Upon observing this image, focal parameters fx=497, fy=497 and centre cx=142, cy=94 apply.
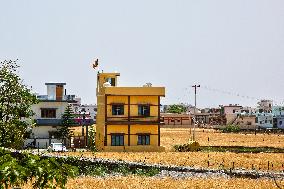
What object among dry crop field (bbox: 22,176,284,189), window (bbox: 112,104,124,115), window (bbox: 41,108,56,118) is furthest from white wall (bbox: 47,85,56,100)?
dry crop field (bbox: 22,176,284,189)

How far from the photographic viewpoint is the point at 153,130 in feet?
180

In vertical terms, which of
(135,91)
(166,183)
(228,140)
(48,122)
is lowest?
(166,183)

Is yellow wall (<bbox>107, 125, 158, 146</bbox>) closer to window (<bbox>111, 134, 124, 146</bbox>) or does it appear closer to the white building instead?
window (<bbox>111, 134, 124, 146</bbox>)

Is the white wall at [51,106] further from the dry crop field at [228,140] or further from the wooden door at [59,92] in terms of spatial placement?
the dry crop field at [228,140]

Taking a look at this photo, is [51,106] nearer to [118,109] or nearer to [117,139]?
[118,109]

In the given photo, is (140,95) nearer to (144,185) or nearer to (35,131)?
(35,131)

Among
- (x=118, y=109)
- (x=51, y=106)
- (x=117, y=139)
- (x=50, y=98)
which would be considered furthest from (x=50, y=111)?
(x=117, y=139)

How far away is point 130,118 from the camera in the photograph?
54.2 m

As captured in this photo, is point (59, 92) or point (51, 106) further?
point (59, 92)

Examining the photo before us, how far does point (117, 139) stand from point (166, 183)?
24880 mm

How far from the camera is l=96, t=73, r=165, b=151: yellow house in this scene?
53875mm

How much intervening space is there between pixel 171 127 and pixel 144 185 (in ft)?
363

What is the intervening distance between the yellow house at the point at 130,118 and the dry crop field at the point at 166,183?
22.1 meters

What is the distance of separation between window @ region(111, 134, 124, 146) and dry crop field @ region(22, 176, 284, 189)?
22.1m
